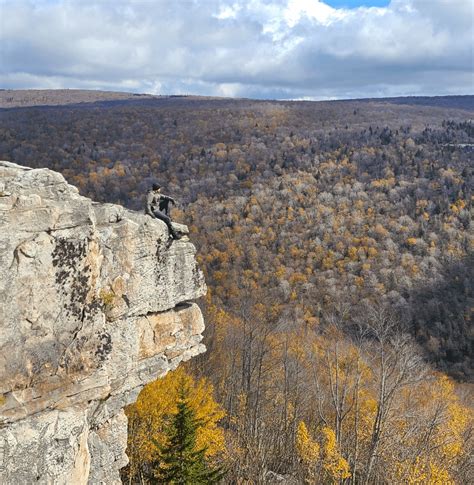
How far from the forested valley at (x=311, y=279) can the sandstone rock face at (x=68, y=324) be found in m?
8.34

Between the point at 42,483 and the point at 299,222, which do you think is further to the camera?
the point at 299,222

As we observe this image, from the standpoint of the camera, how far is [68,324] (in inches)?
378

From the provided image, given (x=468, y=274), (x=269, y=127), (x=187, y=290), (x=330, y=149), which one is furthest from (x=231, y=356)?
(x=269, y=127)

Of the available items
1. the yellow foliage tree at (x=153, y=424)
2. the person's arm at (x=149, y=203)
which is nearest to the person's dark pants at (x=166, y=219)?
the person's arm at (x=149, y=203)

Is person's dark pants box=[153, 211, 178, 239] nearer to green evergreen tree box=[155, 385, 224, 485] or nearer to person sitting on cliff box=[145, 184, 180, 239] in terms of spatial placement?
person sitting on cliff box=[145, 184, 180, 239]

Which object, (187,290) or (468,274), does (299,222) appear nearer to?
(468,274)

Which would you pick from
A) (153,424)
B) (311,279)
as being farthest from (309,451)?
(311,279)

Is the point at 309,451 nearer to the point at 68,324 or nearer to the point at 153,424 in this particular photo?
the point at 153,424

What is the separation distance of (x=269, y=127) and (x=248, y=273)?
80.1 metres

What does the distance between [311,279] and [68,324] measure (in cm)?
→ 6312

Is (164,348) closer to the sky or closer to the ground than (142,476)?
closer to the sky

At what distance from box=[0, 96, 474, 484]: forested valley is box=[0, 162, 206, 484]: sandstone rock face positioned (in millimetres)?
8336

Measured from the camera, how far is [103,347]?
10.4 meters

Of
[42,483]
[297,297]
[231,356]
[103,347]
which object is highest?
[103,347]
